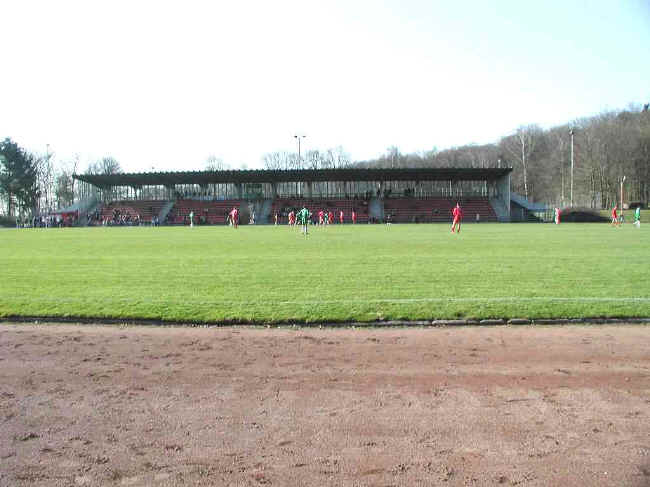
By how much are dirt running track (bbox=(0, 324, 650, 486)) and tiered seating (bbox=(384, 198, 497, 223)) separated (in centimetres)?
6009

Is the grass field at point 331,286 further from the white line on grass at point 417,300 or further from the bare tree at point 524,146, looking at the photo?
the bare tree at point 524,146

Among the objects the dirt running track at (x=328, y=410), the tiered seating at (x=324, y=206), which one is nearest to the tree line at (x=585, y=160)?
the tiered seating at (x=324, y=206)

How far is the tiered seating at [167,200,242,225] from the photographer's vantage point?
229 ft

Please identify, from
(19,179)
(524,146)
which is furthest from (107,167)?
(524,146)

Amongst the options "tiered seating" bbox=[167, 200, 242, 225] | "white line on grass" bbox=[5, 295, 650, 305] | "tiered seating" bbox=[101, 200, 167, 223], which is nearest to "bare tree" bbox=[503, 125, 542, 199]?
"tiered seating" bbox=[167, 200, 242, 225]

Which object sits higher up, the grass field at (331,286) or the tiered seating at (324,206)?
the tiered seating at (324,206)

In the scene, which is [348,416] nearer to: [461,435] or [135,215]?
[461,435]

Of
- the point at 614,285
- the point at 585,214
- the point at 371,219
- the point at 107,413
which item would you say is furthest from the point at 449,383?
the point at 585,214

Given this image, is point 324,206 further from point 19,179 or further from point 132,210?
point 19,179

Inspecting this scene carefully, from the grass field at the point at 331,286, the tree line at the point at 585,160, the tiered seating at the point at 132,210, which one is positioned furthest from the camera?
the tree line at the point at 585,160

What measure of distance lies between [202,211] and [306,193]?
15.6 meters

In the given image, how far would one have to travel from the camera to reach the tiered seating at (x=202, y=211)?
2746 inches

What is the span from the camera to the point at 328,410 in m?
4.65

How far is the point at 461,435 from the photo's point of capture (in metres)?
4.11
